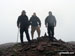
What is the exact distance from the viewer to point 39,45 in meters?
16.7

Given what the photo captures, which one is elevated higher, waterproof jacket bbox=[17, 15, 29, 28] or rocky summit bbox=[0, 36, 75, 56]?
waterproof jacket bbox=[17, 15, 29, 28]

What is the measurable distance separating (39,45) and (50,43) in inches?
35.6

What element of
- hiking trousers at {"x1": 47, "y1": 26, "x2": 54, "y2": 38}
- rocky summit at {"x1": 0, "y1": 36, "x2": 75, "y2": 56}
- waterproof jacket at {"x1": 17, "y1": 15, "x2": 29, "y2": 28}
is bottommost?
rocky summit at {"x1": 0, "y1": 36, "x2": 75, "y2": 56}

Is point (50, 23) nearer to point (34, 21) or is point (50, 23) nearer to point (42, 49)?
point (34, 21)

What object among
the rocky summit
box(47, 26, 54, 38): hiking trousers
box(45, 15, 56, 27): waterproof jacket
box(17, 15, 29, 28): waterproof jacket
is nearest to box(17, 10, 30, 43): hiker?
box(17, 15, 29, 28): waterproof jacket

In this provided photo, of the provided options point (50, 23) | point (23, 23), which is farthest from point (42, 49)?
point (50, 23)

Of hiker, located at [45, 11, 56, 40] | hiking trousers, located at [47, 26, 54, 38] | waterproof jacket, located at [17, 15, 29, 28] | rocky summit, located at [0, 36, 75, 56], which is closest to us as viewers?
rocky summit, located at [0, 36, 75, 56]

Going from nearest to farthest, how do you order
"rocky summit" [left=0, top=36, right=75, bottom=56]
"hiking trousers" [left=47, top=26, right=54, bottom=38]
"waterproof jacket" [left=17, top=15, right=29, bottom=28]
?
"rocky summit" [left=0, top=36, right=75, bottom=56], "waterproof jacket" [left=17, top=15, right=29, bottom=28], "hiking trousers" [left=47, top=26, right=54, bottom=38]

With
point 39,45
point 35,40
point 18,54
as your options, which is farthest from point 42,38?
point 18,54

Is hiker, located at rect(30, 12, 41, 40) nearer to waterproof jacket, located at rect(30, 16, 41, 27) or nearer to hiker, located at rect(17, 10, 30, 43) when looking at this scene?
waterproof jacket, located at rect(30, 16, 41, 27)

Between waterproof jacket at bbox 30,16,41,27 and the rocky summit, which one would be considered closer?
the rocky summit

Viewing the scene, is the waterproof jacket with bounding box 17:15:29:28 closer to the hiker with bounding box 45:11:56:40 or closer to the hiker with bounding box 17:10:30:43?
the hiker with bounding box 17:10:30:43

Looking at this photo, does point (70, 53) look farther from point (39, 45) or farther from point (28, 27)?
point (28, 27)

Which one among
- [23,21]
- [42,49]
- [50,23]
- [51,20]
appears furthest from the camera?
[50,23]
